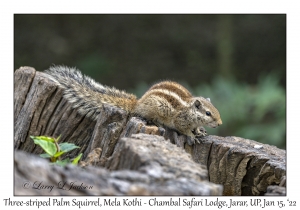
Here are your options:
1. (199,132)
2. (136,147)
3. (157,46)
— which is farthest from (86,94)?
(157,46)

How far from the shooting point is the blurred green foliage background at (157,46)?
9.17 metres

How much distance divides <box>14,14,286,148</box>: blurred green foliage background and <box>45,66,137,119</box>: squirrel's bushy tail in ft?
16.5

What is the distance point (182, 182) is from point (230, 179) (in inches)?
42.2

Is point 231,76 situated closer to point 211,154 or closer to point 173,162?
point 211,154

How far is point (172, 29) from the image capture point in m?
10.2

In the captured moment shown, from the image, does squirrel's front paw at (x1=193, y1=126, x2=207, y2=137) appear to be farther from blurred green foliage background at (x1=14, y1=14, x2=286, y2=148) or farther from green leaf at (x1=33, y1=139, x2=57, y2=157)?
blurred green foliage background at (x1=14, y1=14, x2=286, y2=148)

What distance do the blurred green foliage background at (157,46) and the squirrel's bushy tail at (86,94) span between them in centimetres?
504

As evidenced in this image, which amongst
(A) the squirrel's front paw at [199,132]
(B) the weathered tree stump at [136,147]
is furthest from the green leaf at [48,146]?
(A) the squirrel's front paw at [199,132]

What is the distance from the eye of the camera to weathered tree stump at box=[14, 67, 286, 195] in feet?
6.89

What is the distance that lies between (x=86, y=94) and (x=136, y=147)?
4.86 ft

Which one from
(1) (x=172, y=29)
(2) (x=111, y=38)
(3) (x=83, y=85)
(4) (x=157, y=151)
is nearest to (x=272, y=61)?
(1) (x=172, y=29)

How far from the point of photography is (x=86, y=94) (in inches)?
140

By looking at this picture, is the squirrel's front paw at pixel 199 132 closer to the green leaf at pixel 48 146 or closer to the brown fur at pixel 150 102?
the brown fur at pixel 150 102

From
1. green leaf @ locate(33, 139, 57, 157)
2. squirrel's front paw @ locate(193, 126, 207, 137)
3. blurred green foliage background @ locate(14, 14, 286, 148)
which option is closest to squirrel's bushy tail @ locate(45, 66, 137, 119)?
squirrel's front paw @ locate(193, 126, 207, 137)
